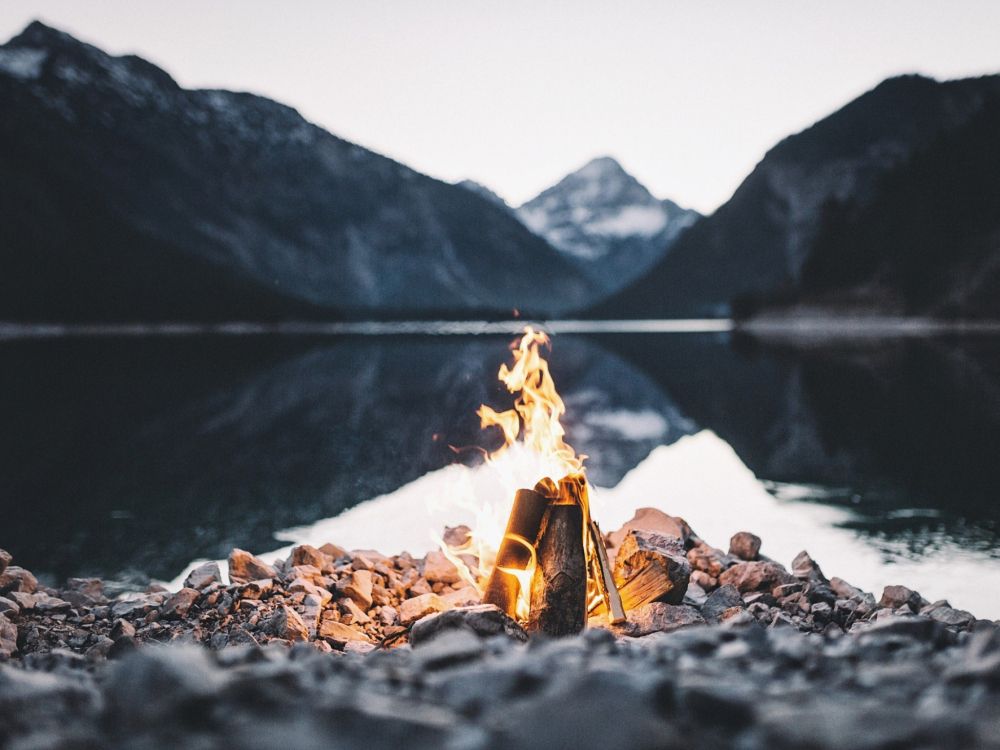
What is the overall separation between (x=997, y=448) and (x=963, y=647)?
17.8m

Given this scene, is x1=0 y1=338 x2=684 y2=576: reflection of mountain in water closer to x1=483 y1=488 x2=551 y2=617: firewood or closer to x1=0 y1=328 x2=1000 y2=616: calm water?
x1=0 y1=328 x2=1000 y2=616: calm water

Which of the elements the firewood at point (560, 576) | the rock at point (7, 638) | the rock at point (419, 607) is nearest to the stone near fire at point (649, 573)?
the firewood at point (560, 576)

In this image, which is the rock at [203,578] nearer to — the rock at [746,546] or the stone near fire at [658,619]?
the stone near fire at [658,619]

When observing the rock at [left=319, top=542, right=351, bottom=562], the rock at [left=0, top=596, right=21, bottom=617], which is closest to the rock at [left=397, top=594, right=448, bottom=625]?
the rock at [left=319, top=542, right=351, bottom=562]

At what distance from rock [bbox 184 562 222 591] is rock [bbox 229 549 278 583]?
0.36 metres

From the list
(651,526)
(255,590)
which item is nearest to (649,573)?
(651,526)

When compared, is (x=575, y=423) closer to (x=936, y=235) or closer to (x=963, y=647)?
(x=963, y=647)

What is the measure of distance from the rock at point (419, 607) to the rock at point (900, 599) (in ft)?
16.2

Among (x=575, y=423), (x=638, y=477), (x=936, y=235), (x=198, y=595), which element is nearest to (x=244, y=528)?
(x=198, y=595)

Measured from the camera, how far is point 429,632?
23.1 ft

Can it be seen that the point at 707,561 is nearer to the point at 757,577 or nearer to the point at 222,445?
the point at 757,577

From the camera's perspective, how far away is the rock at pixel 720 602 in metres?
8.55

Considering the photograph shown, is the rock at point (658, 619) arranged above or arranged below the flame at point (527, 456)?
below

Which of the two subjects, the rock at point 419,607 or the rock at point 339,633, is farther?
the rock at point 419,607
